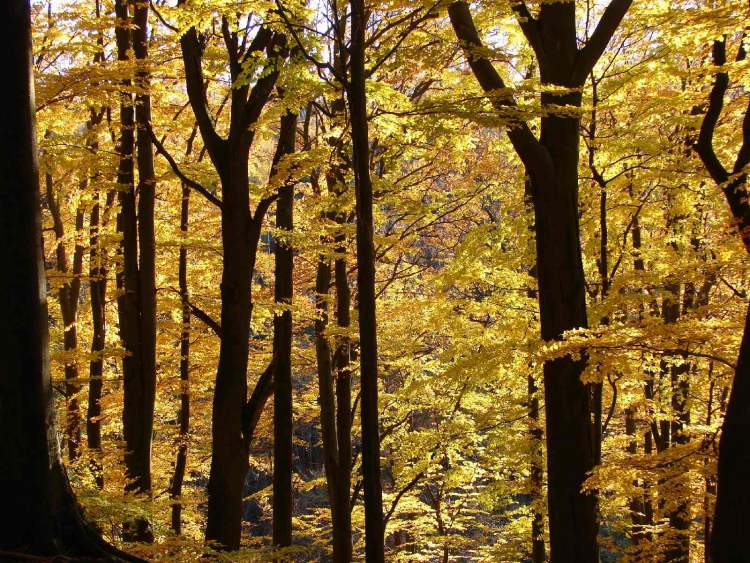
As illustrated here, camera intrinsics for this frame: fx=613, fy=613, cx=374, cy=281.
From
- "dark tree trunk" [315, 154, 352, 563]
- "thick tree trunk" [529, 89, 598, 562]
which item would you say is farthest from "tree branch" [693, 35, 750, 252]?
"dark tree trunk" [315, 154, 352, 563]

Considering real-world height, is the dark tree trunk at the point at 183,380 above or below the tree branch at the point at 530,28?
below

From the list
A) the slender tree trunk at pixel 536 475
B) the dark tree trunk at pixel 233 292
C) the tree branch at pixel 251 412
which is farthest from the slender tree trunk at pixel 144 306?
the slender tree trunk at pixel 536 475

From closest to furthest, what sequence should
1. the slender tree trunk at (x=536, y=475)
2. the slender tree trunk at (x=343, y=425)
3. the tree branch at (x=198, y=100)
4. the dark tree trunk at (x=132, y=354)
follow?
the tree branch at (x=198, y=100), the dark tree trunk at (x=132, y=354), the slender tree trunk at (x=343, y=425), the slender tree trunk at (x=536, y=475)

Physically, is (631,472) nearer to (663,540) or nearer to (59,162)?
(663,540)

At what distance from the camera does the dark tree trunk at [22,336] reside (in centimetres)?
292

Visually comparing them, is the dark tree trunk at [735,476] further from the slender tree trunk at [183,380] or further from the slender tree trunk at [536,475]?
the slender tree trunk at [183,380]

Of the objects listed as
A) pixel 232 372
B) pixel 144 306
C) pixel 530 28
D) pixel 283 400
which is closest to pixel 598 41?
pixel 530 28

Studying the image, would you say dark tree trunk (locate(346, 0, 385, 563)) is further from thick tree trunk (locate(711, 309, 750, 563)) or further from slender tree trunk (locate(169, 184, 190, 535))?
slender tree trunk (locate(169, 184, 190, 535))

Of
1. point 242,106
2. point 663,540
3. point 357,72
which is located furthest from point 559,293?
point 242,106

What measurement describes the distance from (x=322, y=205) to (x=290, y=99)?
3831mm

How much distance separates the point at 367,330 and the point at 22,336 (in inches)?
94.4

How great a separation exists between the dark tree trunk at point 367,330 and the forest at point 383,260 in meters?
0.02

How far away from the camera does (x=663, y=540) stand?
7.06 meters

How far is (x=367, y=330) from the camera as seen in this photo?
4.70 m
